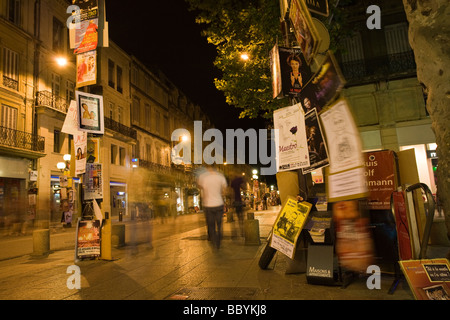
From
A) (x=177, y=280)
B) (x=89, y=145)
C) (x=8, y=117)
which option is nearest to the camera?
(x=177, y=280)

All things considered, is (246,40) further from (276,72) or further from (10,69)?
(10,69)

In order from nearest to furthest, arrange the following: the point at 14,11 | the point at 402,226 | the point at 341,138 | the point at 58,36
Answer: the point at 341,138 < the point at 402,226 < the point at 14,11 < the point at 58,36

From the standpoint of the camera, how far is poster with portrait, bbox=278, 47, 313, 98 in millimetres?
4793

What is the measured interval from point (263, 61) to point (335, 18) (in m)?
3.25

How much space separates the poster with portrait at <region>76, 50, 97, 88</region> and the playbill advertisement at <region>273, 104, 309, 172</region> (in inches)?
169

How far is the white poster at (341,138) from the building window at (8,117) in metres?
20.8

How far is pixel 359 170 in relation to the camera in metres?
3.44

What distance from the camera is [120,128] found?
28984 millimetres

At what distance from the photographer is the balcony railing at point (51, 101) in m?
20.6

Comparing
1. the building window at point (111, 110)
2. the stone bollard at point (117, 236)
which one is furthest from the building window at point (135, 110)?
the stone bollard at point (117, 236)

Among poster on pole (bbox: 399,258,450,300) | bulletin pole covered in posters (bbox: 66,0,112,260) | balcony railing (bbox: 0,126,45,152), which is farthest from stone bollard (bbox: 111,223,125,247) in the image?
balcony railing (bbox: 0,126,45,152)

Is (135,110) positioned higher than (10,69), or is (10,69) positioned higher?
(135,110)

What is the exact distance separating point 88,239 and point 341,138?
17.5 ft

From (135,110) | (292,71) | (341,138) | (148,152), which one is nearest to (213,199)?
(292,71)
